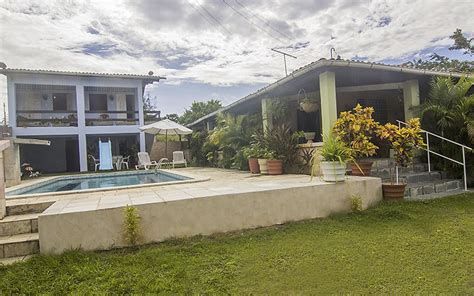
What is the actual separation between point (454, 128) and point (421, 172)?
1.56m

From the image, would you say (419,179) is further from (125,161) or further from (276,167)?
(125,161)

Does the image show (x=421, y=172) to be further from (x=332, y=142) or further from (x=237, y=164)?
(x=237, y=164)

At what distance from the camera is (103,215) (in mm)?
4738

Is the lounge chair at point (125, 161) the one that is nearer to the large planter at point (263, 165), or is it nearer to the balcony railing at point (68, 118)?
the balcony railing at point (68, 118)

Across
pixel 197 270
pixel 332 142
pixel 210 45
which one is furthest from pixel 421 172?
pixel 210 45

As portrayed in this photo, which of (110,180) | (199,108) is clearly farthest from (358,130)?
(199,108)

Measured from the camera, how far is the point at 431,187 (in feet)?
25.9

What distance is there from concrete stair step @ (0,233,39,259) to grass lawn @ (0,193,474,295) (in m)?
0.48

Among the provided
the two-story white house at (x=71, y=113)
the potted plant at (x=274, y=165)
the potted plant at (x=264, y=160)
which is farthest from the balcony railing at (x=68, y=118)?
the potted plant at (x=274, y=165)

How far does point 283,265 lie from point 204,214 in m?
1.68

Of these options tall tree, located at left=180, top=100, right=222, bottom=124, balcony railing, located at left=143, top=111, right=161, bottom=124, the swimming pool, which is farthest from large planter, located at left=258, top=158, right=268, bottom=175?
tall tree, located at left=180, top=100, right=222, bottom=124

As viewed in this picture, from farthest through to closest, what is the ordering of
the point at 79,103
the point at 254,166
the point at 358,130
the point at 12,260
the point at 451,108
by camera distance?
the point at 79,103, the point at 254,166, the point at 451,108, the point at 358,130, the point at 12,260

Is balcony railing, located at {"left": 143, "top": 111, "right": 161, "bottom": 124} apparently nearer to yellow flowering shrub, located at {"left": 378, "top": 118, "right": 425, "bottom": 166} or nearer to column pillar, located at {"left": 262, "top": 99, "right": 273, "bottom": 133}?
column pillar, located at {"left": 262, "top": 99, "right": 273, "bottom": 133}

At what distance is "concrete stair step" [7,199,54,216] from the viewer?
5598 mm
